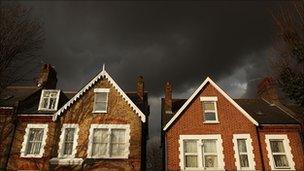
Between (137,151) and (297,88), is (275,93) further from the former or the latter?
(137,151)

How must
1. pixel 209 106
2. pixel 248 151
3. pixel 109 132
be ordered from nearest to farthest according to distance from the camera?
pixel 248 151 < pixel 109 132 < pixel 209 106

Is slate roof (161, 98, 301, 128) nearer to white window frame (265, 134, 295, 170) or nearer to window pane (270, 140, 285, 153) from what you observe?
white window frame (265, 134, 295, 170)

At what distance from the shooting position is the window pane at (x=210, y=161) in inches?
935

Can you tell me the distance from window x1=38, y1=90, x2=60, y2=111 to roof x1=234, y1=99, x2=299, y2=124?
16504 millimetres

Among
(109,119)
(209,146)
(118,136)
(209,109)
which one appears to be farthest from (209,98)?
(109,119)

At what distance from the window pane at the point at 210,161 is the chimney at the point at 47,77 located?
16119 millimetres

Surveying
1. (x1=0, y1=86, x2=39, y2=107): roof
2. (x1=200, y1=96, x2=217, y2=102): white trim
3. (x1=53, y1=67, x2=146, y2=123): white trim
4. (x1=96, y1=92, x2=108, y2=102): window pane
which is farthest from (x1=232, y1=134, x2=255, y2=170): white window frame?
(x1=0, y1=86, x2=39, y2=107): roof

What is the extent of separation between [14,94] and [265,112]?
2227 centimetres

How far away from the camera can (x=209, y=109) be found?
85.2 feet

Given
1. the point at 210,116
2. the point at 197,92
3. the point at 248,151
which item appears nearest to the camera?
the point at 248,151

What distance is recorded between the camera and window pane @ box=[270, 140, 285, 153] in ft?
80.6

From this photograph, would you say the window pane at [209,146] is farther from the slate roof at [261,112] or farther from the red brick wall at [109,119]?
the red brick wall at [109,119]

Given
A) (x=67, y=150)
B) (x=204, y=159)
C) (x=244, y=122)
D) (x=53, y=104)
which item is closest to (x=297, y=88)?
(x=244, y=122)

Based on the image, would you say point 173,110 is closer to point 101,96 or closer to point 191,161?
point 191,161
